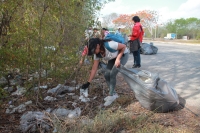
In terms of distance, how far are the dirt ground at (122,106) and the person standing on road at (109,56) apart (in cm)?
24

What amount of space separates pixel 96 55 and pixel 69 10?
82 cm

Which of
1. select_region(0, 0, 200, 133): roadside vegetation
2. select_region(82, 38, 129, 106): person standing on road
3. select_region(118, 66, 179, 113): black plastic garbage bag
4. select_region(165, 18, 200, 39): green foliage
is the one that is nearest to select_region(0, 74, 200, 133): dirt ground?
select_region(0, 0, 200, 133): roadside vegetation

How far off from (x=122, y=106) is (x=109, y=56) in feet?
2.70

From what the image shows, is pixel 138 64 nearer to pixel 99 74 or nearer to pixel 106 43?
pixel 99 74

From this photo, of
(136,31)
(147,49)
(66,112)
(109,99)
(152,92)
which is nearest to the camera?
(152,92)

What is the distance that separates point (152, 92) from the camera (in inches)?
113

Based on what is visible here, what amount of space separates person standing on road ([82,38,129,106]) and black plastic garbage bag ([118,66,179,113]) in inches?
13.2

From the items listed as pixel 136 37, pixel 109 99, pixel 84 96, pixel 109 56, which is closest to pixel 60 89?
pixel 84 96

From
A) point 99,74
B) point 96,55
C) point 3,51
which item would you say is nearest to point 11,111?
point 3,51

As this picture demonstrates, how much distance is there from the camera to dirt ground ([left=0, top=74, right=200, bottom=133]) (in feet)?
8.88

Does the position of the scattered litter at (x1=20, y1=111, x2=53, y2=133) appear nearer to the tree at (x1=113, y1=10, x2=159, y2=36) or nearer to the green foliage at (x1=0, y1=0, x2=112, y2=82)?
the green foliage at (x1=0, y1=0, x2=112, y2=82)

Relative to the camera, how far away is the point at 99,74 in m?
5.22

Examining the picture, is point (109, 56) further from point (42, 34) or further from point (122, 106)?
point (42, 34)

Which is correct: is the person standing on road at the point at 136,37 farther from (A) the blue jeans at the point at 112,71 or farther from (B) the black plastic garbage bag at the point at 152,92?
(B) the black plastic garbage bag at the point at 152,92
